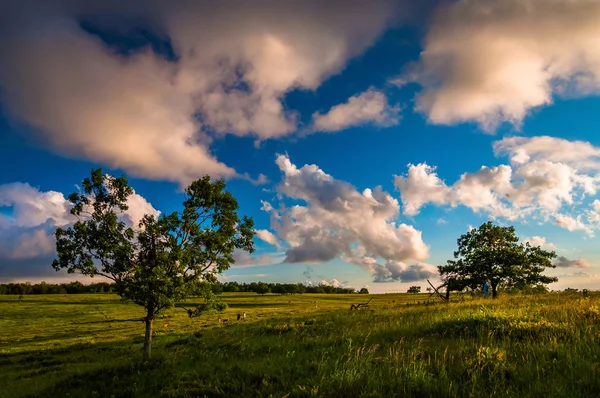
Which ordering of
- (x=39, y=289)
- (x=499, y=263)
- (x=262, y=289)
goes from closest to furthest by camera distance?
(x=499, y=263) < (x=39, y=289) < (x=262, y=289)

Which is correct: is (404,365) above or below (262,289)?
above

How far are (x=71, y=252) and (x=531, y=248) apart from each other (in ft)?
174

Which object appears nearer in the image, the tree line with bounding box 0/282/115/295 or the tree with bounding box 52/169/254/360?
the tree with bounding box 52/169/254/360

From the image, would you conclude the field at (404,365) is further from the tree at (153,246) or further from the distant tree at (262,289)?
the distant tree at (262,289)

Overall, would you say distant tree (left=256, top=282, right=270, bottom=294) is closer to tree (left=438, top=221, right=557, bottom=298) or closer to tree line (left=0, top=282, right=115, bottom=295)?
tree line (left=0, top=282, right=115, bottom=295)

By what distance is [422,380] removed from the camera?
6961 millimetres

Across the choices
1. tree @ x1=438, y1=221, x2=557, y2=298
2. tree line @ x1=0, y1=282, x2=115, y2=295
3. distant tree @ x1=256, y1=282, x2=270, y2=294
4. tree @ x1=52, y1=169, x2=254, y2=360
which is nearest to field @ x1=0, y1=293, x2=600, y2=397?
tree @ x1=52, y1=169, x2=254, y2=360

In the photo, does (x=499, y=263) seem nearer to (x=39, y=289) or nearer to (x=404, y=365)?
(x=404, y=365)

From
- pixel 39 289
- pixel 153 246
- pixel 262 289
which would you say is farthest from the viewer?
pixel 262 289

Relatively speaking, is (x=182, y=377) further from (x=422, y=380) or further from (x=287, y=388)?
(x=422, y=380)

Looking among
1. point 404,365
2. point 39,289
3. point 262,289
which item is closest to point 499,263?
point 404,365

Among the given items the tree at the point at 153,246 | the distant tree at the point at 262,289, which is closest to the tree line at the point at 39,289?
the distant tree at the point at 262,289

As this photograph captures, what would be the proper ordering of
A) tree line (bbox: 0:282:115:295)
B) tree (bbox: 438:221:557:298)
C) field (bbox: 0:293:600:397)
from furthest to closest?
1. tree line (bbox: 0:282:115:295)
2. tree (bbox: 438:221:557:298)
3. field (bbox: 0:293:600:397)

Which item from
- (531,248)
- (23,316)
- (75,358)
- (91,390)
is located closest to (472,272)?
(531,248)
